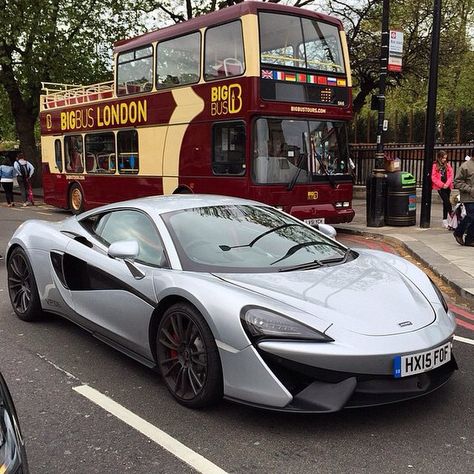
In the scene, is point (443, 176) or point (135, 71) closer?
point (443, 176)

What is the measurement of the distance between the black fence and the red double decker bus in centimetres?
559

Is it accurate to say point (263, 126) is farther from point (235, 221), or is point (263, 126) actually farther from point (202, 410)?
point (202, 410)

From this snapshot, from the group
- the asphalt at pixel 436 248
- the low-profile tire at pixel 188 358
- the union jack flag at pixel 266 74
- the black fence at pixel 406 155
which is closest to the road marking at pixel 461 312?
the asphalt at pixel 436 248

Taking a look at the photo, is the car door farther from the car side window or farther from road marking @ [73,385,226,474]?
road marking @ [73,385,226,474]

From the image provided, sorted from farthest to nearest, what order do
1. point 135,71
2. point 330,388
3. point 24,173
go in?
1. point 24,173
2. point 135,71
3. point 330,388

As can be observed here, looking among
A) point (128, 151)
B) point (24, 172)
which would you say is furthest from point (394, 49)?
point (24, 172)

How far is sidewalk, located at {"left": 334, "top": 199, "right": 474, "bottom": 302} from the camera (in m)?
6.95

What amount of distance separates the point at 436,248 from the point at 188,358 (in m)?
6.75

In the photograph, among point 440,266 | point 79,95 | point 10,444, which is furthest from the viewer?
point 79,95

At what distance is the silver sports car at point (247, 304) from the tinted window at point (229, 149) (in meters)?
5.40

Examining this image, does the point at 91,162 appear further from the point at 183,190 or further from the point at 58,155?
the point at 183,190

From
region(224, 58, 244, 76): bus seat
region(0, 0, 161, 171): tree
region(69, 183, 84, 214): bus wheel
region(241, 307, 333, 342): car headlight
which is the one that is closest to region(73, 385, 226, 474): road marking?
region(241, 307, 333, 342): car headlight

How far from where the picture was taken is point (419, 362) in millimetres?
3088

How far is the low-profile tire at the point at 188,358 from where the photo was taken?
3260mm
